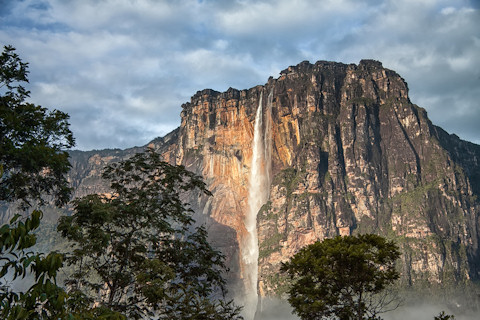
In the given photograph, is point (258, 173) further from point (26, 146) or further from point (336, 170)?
point (26, 146)

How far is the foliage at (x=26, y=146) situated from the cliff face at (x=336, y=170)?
360 ft

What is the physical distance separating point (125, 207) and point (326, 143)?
135m

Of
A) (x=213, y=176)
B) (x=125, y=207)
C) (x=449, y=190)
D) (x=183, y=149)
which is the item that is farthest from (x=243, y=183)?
(x=125, y=207)

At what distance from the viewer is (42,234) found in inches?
7426

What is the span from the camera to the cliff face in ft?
419

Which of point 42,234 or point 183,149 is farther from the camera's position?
point 42,234

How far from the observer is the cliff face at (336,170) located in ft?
419

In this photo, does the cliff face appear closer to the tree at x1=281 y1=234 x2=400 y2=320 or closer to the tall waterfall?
the tall waterfall

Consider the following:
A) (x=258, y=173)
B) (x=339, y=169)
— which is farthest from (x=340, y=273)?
(x=258, y=173)

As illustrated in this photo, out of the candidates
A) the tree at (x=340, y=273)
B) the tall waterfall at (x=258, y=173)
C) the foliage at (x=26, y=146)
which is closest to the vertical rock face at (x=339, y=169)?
the tall waterfall at (x=258, y=173)

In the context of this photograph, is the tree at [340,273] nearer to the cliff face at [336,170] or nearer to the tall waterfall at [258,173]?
the cliff face at [336,170]

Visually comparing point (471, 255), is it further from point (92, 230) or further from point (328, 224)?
point (92, 230)

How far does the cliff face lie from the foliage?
110 meters

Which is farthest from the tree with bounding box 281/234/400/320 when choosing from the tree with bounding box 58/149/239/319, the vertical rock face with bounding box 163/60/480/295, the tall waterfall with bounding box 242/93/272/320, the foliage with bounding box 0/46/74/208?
the tall waterfall with bounding box 242/93/272/320
